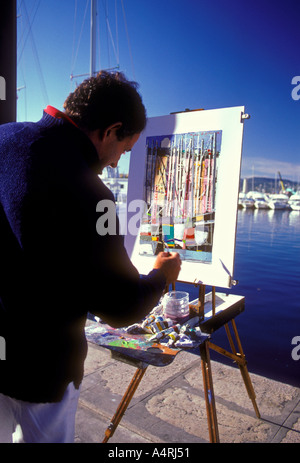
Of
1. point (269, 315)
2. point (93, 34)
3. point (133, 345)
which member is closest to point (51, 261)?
point (133, 345)

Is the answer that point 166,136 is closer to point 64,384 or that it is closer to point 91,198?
point 91,198

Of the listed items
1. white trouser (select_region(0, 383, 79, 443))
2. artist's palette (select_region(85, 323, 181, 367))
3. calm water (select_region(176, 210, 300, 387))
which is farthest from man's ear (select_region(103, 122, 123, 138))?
calm water (select_region(176, 210, 300, 387))

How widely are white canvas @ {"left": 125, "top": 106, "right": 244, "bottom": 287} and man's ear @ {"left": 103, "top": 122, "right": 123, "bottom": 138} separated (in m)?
A: 0.81

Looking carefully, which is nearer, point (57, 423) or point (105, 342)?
point (57, 423)

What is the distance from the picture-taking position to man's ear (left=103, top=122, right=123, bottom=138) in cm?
101

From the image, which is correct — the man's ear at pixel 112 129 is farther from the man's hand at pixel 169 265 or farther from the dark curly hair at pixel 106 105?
the man's hand at pixel 169 265

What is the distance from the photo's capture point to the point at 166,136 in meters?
1.90

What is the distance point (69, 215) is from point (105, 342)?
885 millimetres

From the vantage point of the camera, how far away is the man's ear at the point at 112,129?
101cm

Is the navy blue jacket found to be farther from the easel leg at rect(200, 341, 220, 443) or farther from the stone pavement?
the stone pavement

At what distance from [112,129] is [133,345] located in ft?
3.01

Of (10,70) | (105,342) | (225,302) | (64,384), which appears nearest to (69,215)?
(64,384)

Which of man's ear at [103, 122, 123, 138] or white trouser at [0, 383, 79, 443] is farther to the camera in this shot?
man's ear at [103, 122, 123, 138]

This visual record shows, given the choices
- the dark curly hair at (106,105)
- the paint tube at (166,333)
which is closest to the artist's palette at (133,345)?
the paint tube at (166,333)
